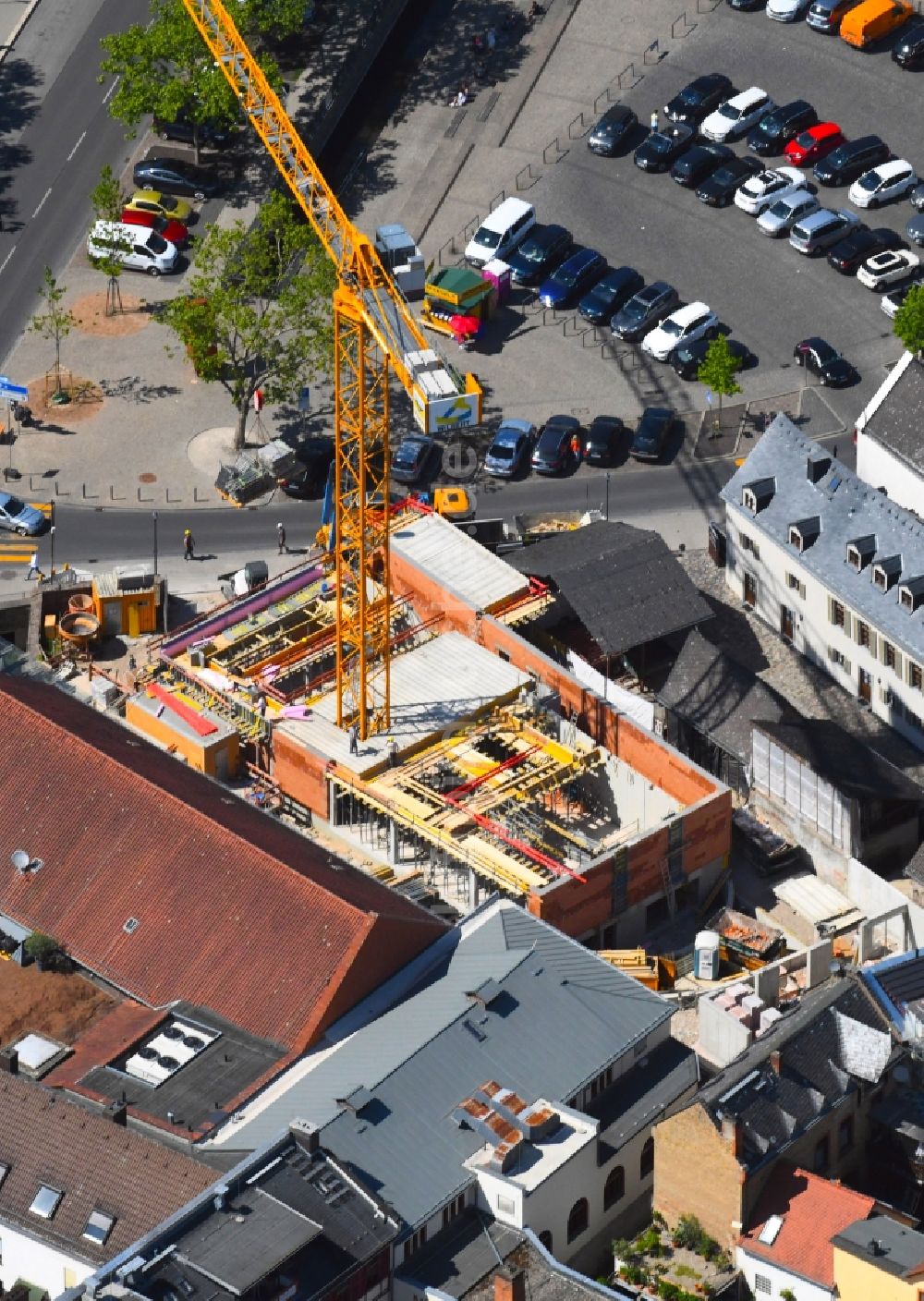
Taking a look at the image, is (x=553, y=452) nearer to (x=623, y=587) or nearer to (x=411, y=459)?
(x=411, y=459)

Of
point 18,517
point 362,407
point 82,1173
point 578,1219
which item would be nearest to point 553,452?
point 18,517

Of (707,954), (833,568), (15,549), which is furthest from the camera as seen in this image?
(15,549)

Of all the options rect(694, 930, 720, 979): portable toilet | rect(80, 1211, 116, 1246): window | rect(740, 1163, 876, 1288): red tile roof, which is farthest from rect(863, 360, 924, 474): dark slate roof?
rect(80, 1211, 116, 1246): window

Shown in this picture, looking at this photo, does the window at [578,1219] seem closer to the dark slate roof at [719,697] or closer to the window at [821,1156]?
the window at [821,1156]

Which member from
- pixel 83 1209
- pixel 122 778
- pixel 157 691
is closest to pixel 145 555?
pixel 157 691

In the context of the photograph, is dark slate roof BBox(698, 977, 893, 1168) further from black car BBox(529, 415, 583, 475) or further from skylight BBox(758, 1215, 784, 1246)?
black car BBox(529, 415, 583, 475)

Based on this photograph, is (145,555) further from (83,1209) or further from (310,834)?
(83,1209)

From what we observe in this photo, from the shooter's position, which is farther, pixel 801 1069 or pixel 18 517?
pixel 18 517
